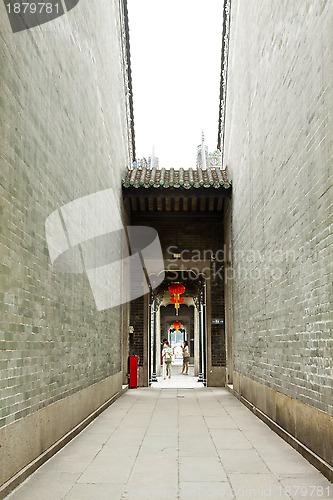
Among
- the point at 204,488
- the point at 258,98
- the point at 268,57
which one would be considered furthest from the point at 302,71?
the point at 204,488

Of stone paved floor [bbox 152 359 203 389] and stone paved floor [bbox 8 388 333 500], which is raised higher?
stone paved floor [bbox 8 388 333 500]

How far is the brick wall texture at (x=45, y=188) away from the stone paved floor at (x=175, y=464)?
0.61 meters

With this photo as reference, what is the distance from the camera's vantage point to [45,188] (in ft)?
14.9

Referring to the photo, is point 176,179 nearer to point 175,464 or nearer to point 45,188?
point 45,188

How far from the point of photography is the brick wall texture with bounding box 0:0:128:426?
355cm

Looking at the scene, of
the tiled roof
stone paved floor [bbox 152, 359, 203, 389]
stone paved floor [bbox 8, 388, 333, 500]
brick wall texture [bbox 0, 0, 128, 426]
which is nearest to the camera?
stone paved floor [bbox 8, 388, 333, 500]

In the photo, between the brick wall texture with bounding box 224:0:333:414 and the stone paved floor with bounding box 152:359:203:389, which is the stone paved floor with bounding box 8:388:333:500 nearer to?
the brick wall texture with bounding box 224:0:333:414

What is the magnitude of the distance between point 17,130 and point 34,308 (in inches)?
61.1

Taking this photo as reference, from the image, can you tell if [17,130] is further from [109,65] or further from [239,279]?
[239,279]

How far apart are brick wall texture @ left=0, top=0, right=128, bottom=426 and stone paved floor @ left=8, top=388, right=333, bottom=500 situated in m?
0.61

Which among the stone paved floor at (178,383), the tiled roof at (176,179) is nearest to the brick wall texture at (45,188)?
the tiled roof at (176,179)

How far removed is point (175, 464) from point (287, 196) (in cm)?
311

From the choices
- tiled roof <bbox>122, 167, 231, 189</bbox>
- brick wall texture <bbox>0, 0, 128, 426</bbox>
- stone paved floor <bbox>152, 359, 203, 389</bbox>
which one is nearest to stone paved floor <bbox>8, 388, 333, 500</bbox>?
brick wall texture <bbox>0, 0, 128, 426</bbox>

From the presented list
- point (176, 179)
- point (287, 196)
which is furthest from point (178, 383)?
point (287, 196)
